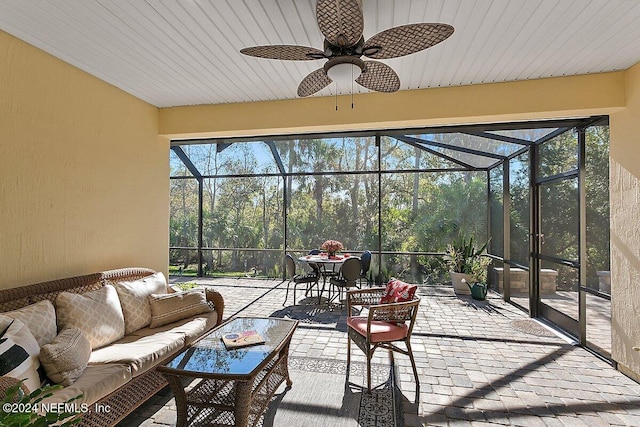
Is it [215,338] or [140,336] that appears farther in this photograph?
[140,336]

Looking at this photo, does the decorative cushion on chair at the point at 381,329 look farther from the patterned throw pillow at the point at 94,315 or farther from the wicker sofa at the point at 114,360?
the patterned throw pillow at the point at 94,315

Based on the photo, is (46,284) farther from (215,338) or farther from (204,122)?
(204,122)

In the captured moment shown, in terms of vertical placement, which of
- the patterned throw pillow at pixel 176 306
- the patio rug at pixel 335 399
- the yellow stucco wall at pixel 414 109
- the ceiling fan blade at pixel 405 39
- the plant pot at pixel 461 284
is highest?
the yellow stucco wall at pixel 414 109

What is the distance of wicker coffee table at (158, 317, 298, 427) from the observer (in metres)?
2.03

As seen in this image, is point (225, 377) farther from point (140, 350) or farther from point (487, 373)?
point (487, 373)

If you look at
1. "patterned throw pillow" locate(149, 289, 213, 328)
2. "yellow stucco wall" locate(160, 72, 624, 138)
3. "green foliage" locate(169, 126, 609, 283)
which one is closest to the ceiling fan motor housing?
"yellow stucco wall" locate(160, 72, 624, 138)

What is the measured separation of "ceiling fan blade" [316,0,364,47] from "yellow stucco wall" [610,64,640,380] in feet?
9.52

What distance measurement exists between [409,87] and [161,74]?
2634 mm

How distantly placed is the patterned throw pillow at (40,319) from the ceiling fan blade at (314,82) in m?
2.54

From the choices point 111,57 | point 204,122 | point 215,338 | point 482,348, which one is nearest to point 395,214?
point 482,348

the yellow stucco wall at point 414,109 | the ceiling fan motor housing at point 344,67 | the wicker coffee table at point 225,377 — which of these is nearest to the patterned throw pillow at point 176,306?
the wicker coffee table at point 225,377

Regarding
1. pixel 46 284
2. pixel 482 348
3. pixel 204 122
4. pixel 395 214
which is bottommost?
pixel 482 348

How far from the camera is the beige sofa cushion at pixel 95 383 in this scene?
1922 millimetres

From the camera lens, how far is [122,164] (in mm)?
3742
